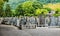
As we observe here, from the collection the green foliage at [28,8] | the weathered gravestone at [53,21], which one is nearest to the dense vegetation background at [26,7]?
the green foliage at [28,8]

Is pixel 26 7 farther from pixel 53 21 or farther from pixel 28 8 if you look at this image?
pixel 53 21

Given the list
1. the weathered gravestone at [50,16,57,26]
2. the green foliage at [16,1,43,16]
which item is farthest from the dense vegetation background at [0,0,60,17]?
the weathered gravestone at [50,16,57,26]

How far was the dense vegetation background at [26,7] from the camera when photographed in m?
2.23

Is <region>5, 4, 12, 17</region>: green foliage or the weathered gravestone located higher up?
<region>5, 4, 12, 17</region>: green foliage

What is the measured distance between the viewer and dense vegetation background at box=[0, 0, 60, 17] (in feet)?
7.32

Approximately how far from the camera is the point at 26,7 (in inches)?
89.5

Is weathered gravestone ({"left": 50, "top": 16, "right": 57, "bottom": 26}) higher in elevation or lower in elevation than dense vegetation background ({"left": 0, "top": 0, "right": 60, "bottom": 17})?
lower

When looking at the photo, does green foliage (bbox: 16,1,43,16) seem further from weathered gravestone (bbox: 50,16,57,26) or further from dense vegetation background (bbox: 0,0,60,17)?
weathered gravestone (bbox: 50,16,57,26)

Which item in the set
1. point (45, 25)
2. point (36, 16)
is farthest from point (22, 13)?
point (45, 25)

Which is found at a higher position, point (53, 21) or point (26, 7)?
point (26, 7)

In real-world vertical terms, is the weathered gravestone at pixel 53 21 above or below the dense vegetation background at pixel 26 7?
below

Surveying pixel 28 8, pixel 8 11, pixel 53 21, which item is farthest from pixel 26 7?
pixel 53 21

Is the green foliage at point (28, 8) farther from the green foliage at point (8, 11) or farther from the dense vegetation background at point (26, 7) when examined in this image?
the green foliage at point (8, 11)

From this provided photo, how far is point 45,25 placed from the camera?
2.23 metres
